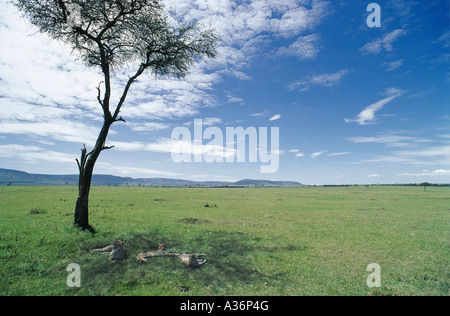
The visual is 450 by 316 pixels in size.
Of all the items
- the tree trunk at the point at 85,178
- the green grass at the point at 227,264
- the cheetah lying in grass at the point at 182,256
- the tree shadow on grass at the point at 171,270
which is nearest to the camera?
the green grass at the point at 227,264

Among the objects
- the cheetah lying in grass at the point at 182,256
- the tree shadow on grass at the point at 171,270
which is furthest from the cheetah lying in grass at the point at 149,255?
the tree shadow on grass at the point at 171,270

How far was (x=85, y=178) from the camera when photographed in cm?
1555

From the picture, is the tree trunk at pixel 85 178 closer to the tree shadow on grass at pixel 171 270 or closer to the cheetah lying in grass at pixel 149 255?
the tree shadow on grass at pixel 171 270

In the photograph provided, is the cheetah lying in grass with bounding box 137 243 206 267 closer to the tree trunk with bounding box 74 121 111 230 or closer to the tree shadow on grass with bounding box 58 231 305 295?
the tree shadow on grass with bounding box 58 231 305 295

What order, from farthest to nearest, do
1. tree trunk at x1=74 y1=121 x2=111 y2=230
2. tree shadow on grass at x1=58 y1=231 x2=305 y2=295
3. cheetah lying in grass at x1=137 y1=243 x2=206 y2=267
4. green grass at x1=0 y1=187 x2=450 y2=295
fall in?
1. tree trunk at x1=74 y1=121 x2=111 y2=230
2. cheetah lying in grass at x1=137 y1=243 x2=206 y2=267
3. tree shadow on grass at x1=58 y1=231 x2=305 y2=295
4. green grass at x1=0 y1=187 x2=450 y2=295

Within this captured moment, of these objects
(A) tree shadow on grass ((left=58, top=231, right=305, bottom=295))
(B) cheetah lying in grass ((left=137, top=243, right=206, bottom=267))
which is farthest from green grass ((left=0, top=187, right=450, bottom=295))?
(B) cheetah lying in grass ((left=137, top=243, right=206, bottom=267))

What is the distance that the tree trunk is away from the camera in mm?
15172

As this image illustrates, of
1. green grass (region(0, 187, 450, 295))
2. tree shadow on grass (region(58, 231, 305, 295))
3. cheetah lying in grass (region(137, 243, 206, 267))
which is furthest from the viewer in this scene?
cheetah lying in grass (region(137, 243, 206, 267))

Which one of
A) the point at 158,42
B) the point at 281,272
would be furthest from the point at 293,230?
the point at 158,42

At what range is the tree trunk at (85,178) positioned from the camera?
15172 millimetres

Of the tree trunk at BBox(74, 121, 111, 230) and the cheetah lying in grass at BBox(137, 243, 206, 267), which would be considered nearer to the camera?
the cheetah lying in grass at BBox(137, 243, 206, 267)

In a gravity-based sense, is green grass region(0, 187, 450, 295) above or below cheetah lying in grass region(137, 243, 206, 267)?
below

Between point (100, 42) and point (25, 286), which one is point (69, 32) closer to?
point (100, 42)
